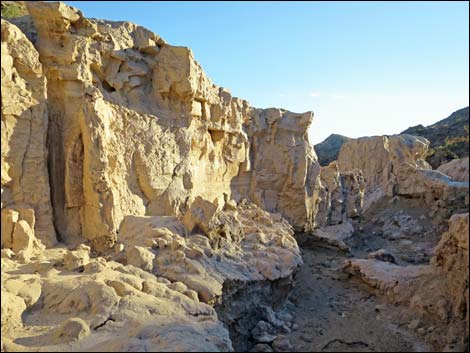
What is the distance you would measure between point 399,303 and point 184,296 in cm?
500

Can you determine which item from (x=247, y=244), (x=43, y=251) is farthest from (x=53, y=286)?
(x=247, y=244)

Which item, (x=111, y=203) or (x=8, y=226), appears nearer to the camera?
(x=8, y=226)

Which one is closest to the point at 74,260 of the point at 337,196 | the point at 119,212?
the point at 119,212

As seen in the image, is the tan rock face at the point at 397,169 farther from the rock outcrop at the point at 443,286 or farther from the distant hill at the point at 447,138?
the rock outcrop at the point at 443,286

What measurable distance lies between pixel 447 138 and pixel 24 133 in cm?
2748

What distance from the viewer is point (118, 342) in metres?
4.41

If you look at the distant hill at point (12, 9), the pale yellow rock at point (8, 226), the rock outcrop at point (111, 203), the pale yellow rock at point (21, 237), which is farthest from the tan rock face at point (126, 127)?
the distant hill at point (12, 9)

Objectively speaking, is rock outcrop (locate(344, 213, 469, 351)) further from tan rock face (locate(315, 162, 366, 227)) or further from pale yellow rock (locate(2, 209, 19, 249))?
pale yellow rock (locate(2, 209, 19, 249))

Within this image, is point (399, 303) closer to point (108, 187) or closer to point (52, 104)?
point (108, 187)

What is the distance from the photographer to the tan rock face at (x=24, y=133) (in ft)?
22.0

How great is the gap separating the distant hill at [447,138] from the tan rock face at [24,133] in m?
11.1

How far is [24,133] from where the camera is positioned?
6.99 meters

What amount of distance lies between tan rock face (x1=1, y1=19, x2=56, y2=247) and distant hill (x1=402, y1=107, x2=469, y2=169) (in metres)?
11.1

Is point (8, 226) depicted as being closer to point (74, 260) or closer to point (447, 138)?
point (74, 260)
